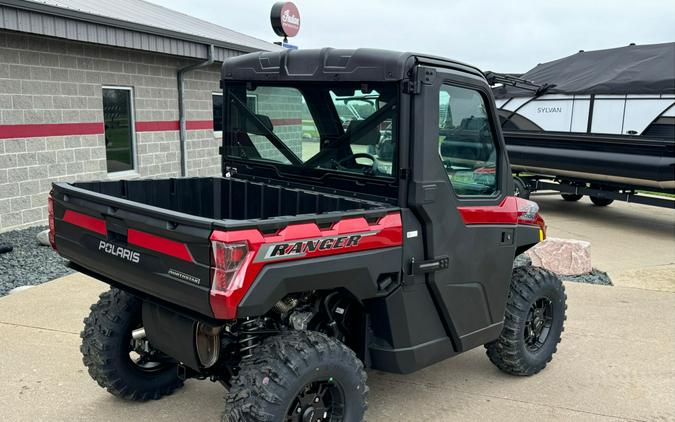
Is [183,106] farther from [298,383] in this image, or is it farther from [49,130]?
[298,383]

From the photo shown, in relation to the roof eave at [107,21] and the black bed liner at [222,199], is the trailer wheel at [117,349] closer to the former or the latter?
the black bed liner at [222,199]

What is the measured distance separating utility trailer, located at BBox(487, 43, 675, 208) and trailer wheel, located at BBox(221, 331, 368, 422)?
6558mm

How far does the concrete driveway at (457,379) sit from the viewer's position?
145 inches

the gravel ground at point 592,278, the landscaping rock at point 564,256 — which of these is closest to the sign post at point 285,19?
the landscaping rock at point 564,256

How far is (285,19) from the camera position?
13.8 metres

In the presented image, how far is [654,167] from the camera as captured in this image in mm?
9172

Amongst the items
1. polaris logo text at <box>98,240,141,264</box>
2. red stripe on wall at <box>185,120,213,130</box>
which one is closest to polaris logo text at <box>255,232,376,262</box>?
polaris logo text at <box>98,240,141,264</box>

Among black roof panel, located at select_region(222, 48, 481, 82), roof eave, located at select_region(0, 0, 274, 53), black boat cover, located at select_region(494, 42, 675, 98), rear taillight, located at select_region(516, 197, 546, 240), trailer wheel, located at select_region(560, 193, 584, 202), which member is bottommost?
trailer wheel, located at select_region(560, 193, 584, 202)

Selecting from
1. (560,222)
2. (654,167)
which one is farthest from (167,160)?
(654,167)

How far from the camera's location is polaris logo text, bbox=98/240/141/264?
2.87 metres

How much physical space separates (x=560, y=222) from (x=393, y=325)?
840cm

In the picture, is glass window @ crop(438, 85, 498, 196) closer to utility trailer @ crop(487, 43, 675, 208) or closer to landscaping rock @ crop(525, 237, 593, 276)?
landscaping rock @ crop(525, 237, 593, 276)

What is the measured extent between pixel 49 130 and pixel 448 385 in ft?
22.0

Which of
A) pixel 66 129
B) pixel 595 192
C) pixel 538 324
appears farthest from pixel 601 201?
pixel 66 129
